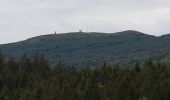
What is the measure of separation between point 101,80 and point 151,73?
1326cm

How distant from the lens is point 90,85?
124250 millimetres

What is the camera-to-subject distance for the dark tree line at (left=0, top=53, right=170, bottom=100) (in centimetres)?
11638

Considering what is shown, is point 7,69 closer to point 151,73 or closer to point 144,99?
point 151,73

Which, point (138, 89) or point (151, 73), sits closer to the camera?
point (138, 89)

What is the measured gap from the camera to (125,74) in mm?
129500

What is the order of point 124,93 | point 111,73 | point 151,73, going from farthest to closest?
1. point 111,73
2. point 151,73
3. point 124,93

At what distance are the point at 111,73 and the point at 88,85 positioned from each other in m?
15.3

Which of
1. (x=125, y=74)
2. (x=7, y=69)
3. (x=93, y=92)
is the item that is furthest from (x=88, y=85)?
(x=7, y=69)

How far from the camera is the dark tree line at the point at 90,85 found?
116 meters

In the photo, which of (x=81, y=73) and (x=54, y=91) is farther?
(x=81, y=73)

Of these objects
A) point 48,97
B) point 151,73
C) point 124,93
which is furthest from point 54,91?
point 151,73

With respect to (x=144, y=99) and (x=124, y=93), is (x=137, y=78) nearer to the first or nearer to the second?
(x=124, y=93)

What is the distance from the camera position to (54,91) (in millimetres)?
121000

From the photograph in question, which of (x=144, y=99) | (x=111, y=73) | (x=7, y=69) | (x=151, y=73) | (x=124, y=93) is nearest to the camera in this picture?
(x=144, y=99)
